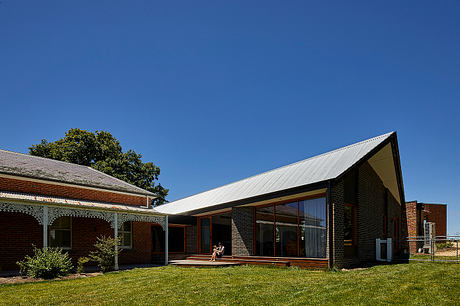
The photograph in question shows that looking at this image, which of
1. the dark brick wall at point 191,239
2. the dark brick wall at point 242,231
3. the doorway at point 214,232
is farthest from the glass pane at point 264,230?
the dark brick wall at point 191,239

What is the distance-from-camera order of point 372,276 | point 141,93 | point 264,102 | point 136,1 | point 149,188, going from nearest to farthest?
point 372,276
point 136,1
point 141,93
point 264,102
point 149,188

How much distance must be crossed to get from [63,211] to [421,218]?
951 inches

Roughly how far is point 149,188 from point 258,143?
15185mm

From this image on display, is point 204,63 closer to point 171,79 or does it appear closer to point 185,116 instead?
point 171,79

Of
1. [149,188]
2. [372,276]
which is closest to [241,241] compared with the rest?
[372,276]

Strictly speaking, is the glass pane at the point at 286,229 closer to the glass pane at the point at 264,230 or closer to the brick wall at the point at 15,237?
the glass pane at the point at 264,230

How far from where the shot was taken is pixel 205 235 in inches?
821

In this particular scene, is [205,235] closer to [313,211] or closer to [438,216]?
[313,211]

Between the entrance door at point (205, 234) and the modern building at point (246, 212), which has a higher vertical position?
the modern building at point (246, 212)

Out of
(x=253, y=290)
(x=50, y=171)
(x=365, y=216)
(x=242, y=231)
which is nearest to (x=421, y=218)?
(x=365, y=216)

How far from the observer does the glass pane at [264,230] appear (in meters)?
16.0

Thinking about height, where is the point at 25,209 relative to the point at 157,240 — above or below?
above

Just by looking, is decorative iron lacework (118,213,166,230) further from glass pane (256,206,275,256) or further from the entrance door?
glass pane (256,206,275,256)

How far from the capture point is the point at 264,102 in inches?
941
